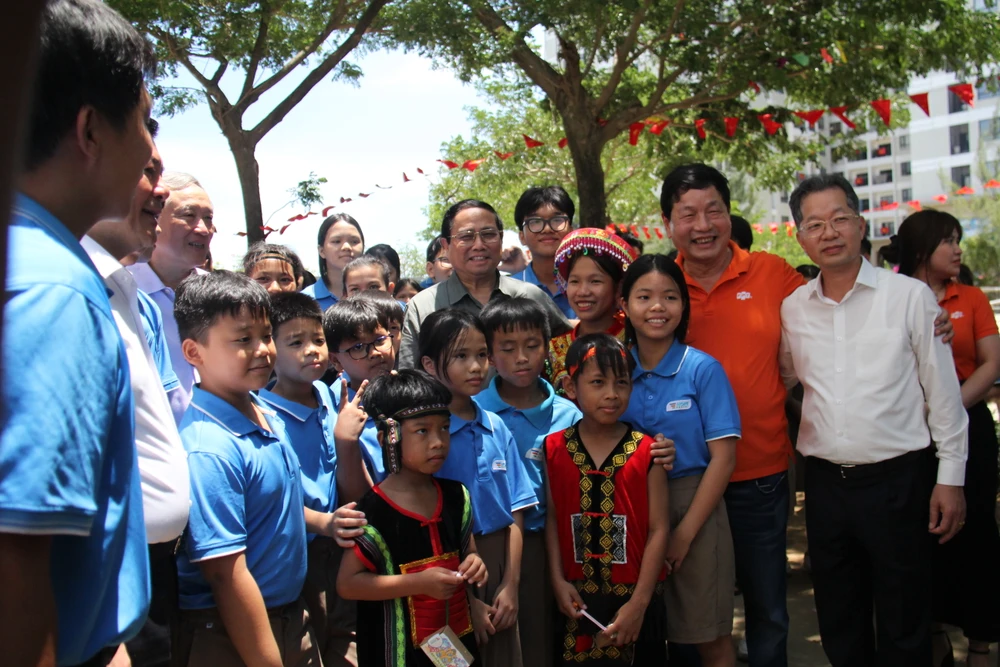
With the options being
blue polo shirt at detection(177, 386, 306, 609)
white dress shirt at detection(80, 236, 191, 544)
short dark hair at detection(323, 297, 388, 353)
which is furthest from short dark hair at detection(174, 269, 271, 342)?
short dark hair at detection(323, 297, 388, 353)

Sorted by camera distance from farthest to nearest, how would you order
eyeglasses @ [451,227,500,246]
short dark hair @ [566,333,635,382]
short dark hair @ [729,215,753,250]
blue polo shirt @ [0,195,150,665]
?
short dark hair @ [729,215,753,250]
eyeglasses @ [451,227,500,246]
short dark hair @ [566,333,635,382]
blue polo shirt @ [0,195,150,665]

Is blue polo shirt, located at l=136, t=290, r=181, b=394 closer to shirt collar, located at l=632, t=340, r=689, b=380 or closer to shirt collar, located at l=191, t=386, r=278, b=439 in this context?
shirt collar, located at l=191, t=386, r=278, b=439

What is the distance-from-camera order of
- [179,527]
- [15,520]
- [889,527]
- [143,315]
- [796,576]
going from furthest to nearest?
[796,576], [889,527], [143,315], [179,527], [15,520]

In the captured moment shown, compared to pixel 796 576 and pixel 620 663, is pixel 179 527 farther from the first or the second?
pixel 796 576

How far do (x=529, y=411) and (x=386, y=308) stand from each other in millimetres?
858

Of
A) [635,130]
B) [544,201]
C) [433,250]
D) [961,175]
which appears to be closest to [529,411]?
[544,201]

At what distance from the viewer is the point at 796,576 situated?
16.9 ft

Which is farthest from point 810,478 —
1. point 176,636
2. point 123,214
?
point 123,214

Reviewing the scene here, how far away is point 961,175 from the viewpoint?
4978 centimetres

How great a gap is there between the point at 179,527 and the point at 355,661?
4.39 ft

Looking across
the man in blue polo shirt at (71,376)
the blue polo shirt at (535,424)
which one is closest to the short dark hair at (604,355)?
the blue polo shirt at (535,424)

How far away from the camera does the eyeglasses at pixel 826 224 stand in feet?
10.3

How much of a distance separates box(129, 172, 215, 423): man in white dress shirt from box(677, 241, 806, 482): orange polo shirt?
2029 mm

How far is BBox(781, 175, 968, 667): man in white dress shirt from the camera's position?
3047 mm
